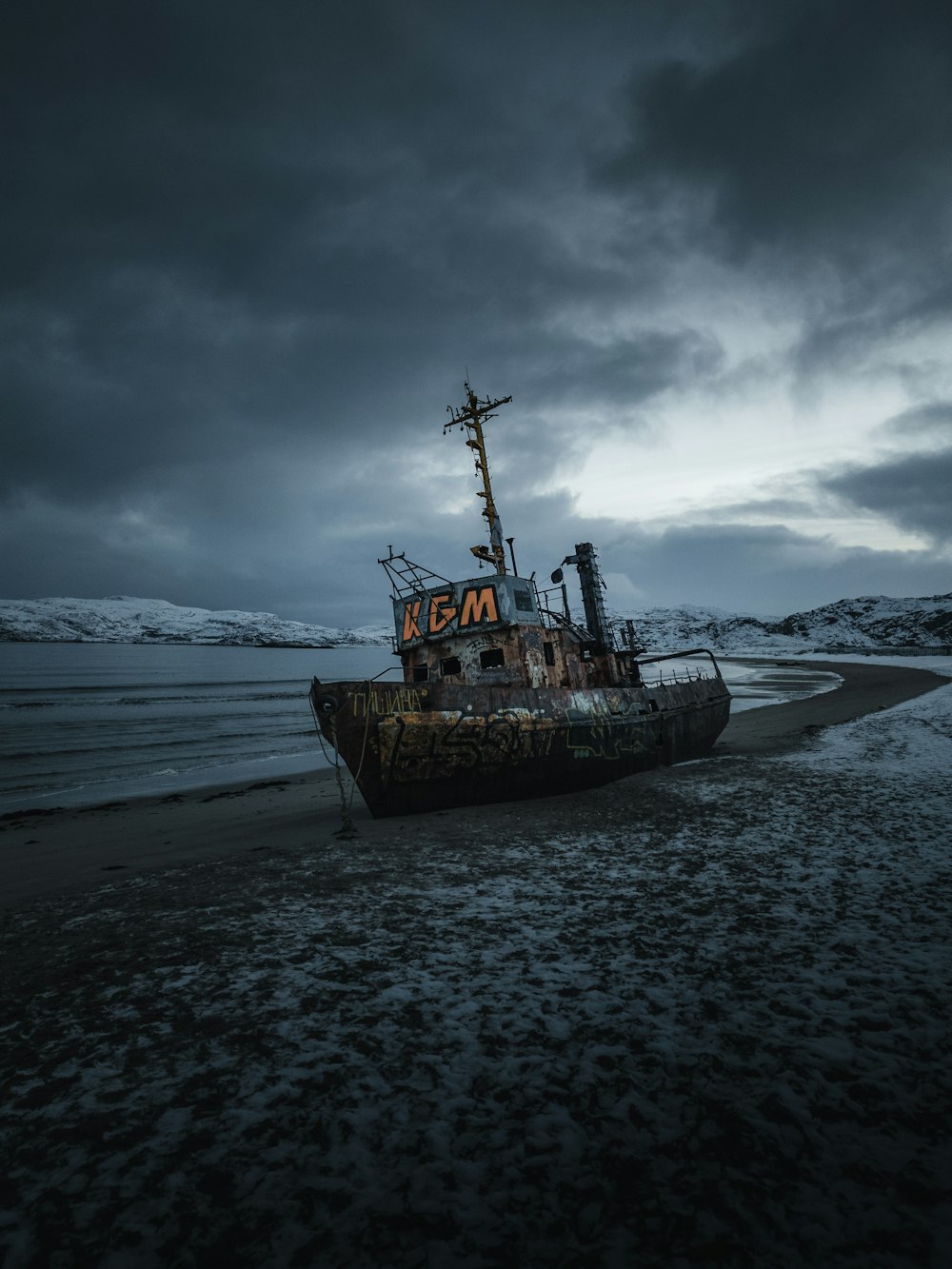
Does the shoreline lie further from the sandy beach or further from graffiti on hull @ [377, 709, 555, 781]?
the sandy beach

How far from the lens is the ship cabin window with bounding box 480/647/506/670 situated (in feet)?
38.4

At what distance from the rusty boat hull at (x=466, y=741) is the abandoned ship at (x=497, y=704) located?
2 centimetres

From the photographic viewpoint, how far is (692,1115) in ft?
6.29

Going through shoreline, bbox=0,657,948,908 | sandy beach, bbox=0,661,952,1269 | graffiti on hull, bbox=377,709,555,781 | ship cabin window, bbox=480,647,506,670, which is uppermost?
ship cabin window, bbox=480,647,506,670

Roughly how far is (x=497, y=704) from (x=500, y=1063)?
7.26 metres

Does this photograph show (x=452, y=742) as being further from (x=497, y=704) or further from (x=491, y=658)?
(x=491, y=658)

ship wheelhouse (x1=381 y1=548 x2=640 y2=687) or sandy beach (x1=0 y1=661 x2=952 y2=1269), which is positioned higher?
ship wheelhouse (x1=381 y1=548 x2=640 y2=687)

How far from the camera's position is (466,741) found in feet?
29.5

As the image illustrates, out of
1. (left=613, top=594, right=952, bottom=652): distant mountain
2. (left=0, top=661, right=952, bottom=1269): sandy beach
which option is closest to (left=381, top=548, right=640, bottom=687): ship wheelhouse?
(left=0, top=661, right=952, bottom=1269): sandy beach

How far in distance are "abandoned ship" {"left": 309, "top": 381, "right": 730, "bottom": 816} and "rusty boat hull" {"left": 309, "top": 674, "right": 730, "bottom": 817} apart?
0.8 inches

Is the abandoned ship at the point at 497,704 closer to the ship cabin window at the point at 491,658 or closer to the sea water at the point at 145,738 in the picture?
the ship cabin window at the point at 491,658

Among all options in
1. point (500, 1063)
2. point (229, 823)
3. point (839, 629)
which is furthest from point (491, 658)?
point (839, 629)

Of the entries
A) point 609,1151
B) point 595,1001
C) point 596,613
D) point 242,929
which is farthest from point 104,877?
point 596,613

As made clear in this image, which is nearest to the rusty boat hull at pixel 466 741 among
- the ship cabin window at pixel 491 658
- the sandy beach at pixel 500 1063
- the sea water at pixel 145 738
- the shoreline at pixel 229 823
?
the shoreline at pixel 229 823
